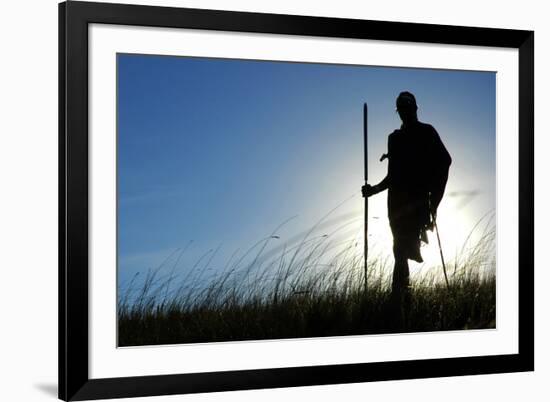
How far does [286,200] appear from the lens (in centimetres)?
531

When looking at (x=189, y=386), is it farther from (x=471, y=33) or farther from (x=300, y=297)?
(x=471, y=33)

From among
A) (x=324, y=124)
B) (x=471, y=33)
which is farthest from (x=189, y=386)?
(x=471, y=33)

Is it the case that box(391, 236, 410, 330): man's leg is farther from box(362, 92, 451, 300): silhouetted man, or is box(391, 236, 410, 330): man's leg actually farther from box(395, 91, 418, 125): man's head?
box(395, 91, 418, 125): man's head

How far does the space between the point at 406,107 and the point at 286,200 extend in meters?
0.90

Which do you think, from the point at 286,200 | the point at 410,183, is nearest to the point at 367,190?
the point at 410,183

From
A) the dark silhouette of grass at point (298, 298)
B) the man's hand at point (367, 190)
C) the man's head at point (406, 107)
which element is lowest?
the dark silhouette of grass at point (298, 298)

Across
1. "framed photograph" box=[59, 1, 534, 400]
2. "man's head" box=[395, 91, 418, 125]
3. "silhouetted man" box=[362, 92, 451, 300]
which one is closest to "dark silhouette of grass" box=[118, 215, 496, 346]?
"framed photograph" box=[59, 1, 534, 400]

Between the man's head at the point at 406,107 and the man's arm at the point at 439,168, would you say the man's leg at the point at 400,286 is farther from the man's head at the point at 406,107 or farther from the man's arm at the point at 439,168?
the man's head at the point at 406,107

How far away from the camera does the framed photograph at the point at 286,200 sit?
4.95m

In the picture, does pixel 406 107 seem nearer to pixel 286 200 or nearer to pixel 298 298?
pixel 286 200

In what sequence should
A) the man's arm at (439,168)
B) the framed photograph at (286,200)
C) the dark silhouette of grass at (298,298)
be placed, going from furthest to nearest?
the man's arm at (439,168), the dark silhouette of grass at (298,298), the framed photograph at (286,200)

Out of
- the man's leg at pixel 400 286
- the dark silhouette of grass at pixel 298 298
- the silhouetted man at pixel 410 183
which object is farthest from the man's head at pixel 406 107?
the dark silhouette of grass at pixel 298 298

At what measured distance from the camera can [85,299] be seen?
4887mm

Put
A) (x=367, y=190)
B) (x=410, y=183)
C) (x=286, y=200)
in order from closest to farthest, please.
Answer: (x=286, y=200), (x=367, y=190), (x=410, y=183)
